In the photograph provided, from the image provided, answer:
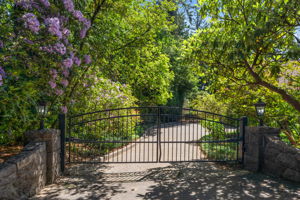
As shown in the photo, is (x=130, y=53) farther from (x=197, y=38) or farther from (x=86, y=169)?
(x=86, y=169)

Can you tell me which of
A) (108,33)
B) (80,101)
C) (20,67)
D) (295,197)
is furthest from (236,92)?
(20,67)

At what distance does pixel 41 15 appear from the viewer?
174 inches

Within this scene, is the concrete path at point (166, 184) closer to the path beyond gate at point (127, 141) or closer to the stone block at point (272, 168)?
the stone block at point (272, 168)

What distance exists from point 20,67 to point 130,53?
13.5ft

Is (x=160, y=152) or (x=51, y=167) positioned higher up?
(x=160, y=152)

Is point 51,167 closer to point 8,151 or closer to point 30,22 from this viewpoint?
point 8,151

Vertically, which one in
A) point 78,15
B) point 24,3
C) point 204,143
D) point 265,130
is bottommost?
point 204,143

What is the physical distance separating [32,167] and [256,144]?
17.0 ft

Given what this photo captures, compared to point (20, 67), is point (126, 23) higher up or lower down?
higher up

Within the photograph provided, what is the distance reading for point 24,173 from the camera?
3.75m

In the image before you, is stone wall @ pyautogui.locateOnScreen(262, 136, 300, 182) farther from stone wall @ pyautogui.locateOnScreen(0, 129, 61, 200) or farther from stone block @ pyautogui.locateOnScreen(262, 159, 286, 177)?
stone wall @ pyautogui.locateOnScreen(0, 129, 61, 200)

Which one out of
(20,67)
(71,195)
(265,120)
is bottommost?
(71,195)

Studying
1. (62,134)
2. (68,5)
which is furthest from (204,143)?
(68,5)

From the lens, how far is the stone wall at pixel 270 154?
4957 mm
